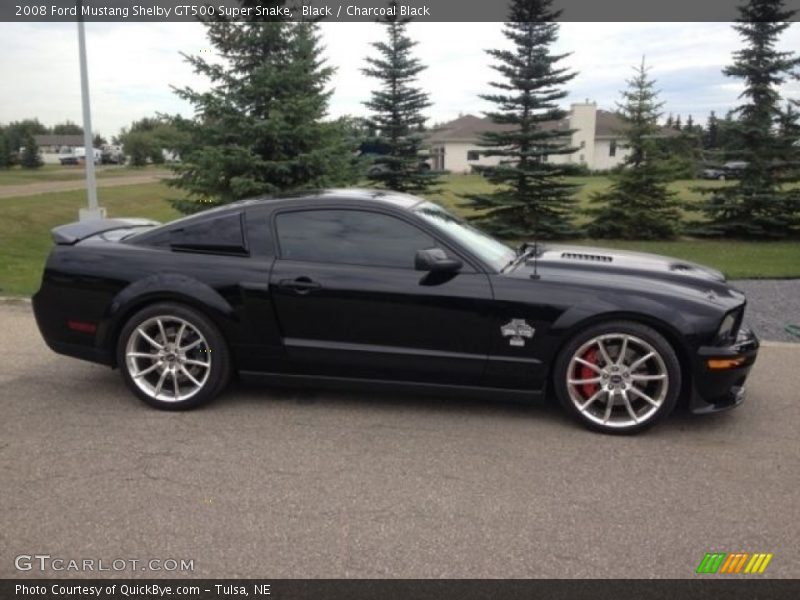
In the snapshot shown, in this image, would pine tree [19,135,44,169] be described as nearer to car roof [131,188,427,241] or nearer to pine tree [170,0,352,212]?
pine tree [170,0,352,212]

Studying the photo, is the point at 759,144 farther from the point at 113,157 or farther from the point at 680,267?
the point at 113,157

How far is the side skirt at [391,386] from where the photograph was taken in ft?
13.9

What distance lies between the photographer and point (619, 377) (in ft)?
13.3

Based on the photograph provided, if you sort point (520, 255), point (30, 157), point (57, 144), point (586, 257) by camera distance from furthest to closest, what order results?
point (57, 144), point (30, 157), point (520, 255), point (586, 257)

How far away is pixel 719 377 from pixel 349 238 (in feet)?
7.91

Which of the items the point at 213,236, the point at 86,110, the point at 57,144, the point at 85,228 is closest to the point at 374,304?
the point at 213,236

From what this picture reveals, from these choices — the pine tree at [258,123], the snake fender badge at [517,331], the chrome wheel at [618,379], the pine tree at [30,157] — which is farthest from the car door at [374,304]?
the pine tree at [30,157]

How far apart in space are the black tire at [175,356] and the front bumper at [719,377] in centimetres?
292

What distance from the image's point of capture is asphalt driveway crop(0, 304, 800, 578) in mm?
2840

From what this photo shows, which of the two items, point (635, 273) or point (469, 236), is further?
point (469, 236)

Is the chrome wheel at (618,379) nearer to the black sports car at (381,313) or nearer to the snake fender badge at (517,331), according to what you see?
the black sports car at (381,313)

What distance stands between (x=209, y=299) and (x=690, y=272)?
3227 millimetres

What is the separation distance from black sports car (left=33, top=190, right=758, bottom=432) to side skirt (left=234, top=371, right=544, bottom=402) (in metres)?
0.01

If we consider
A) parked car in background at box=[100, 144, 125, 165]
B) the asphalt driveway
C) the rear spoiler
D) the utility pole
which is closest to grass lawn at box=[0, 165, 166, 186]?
the utility pole
